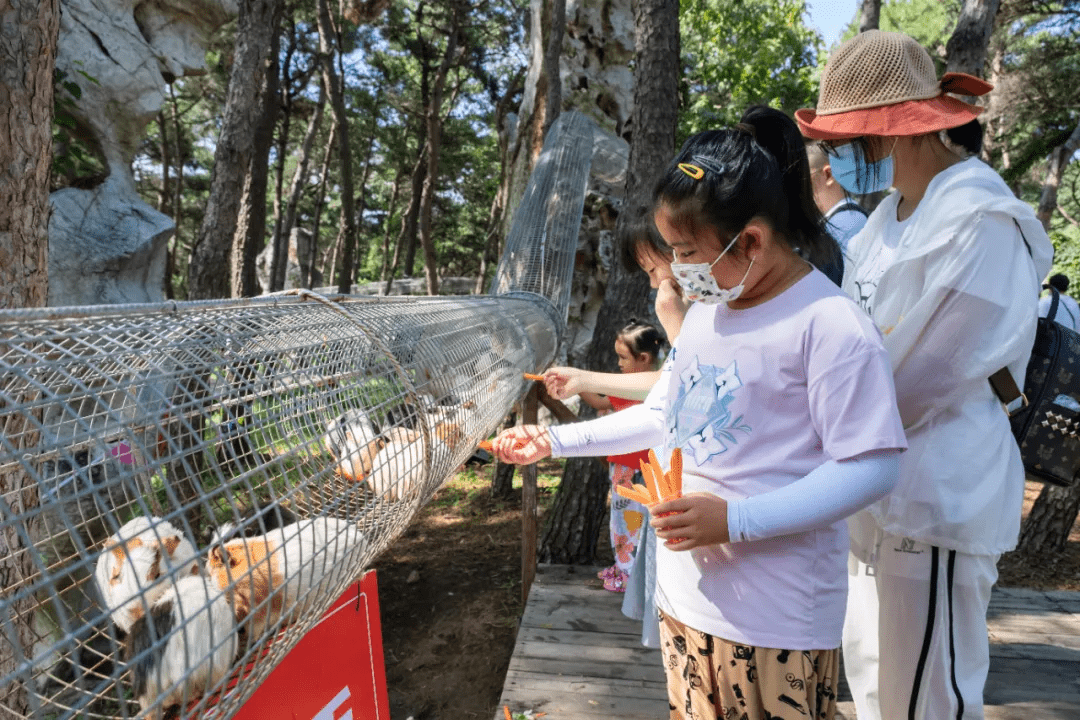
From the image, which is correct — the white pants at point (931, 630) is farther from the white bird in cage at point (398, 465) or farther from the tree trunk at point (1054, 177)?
the tree trunk at point (1054, 177)

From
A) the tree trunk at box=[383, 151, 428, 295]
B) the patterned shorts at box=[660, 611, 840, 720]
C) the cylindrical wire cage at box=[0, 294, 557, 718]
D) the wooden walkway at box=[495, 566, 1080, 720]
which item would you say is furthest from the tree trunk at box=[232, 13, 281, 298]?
the tree trunk at box=[383, 151, 428, 295]

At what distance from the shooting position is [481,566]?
5324 millimetres

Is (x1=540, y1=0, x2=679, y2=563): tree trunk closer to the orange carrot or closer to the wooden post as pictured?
the wooden post

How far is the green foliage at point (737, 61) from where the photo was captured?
1270cm

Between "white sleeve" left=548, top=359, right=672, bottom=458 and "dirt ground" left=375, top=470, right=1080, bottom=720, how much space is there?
248 centimetres

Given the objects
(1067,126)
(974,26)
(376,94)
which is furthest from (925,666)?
(376,94)

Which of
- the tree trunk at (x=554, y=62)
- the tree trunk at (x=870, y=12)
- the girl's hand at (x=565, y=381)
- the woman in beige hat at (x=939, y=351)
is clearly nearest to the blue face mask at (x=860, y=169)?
the woman in beige hat at (x=939, y=351)

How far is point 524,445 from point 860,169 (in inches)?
38.4

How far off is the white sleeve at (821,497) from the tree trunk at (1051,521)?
185 inches

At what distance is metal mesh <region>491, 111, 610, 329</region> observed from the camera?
367cm

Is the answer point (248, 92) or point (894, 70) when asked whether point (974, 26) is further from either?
point (248, 92)

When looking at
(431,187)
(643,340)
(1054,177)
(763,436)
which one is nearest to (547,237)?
(643,340)

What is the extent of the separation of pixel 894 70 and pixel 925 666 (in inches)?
47.7

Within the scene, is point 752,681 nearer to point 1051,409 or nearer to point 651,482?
point 651,482
